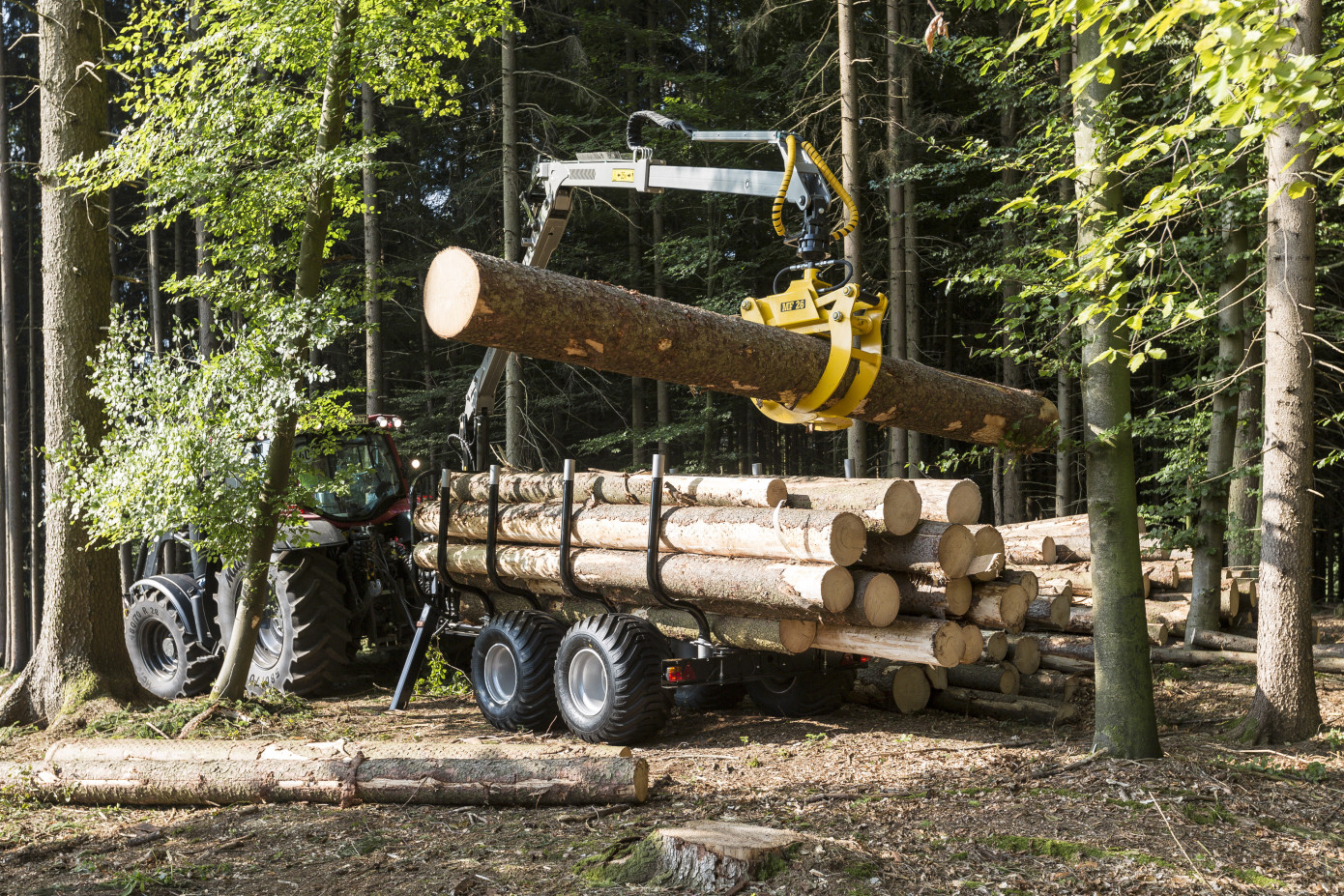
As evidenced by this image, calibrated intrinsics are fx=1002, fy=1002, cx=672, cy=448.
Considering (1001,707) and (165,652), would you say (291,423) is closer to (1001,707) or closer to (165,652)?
(165,652)

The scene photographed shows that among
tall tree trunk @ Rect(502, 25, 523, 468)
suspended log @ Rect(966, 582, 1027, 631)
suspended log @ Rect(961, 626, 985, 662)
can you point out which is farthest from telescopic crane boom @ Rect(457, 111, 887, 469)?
tall tree trunk @ Rect(502, 25, 523, 468)

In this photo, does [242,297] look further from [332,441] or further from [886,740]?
[886,740]

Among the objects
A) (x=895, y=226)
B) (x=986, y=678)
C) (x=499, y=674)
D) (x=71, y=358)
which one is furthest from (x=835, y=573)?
(x=895, y=226)

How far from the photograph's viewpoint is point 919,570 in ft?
21.4

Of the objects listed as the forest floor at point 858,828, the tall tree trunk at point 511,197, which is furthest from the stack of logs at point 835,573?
the tall tree trunk at point 511,197

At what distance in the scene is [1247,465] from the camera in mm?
8484

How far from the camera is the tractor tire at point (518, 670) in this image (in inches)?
283

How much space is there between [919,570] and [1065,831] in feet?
7.31

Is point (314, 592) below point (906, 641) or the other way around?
the other way around

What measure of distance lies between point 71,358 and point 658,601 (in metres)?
4.90

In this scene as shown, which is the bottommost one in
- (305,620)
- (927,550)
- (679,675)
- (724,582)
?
(679,675)

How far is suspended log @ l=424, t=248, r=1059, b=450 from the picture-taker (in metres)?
4.07

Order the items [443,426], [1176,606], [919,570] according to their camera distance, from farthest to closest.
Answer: [443,426] < [1176,606] < [919,570]

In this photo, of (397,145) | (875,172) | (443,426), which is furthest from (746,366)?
(397,145)
